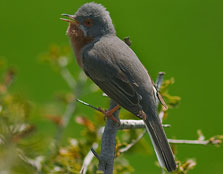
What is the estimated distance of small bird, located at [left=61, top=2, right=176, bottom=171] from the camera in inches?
98.2

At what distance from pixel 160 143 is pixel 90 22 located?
1344mm

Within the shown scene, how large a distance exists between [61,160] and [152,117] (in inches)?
26.9

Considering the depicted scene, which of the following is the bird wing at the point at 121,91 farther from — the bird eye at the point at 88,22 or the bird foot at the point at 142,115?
the bird eye at the point at 88,22

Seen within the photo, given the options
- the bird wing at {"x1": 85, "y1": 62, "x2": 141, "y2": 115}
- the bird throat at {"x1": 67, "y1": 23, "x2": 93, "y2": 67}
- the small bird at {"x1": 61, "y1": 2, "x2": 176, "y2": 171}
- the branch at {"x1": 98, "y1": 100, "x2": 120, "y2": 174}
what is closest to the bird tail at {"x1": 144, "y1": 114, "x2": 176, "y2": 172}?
the small bird at {"x1": 61, "y1": 2, "x2": 176, "y2": 171}

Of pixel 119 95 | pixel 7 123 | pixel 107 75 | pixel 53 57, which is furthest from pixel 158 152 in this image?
pixel 53 57

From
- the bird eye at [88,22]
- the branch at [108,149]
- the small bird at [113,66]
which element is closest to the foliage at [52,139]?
the branch at [108,149]

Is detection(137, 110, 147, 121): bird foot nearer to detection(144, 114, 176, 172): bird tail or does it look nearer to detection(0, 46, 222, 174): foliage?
detection(144, 114, 176, 172): bird tail

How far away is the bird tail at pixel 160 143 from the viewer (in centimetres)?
204

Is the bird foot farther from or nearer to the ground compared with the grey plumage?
nearer to the ground

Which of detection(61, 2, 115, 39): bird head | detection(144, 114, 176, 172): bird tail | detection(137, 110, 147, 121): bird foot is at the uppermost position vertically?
detection(61, 2, 115, 39): bird head

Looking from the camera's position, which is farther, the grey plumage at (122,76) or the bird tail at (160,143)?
the grey plumage at (122,76)

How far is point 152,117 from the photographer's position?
8.17 ft

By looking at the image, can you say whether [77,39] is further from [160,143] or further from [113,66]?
[160,143]

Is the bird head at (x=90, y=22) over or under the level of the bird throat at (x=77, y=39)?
over
